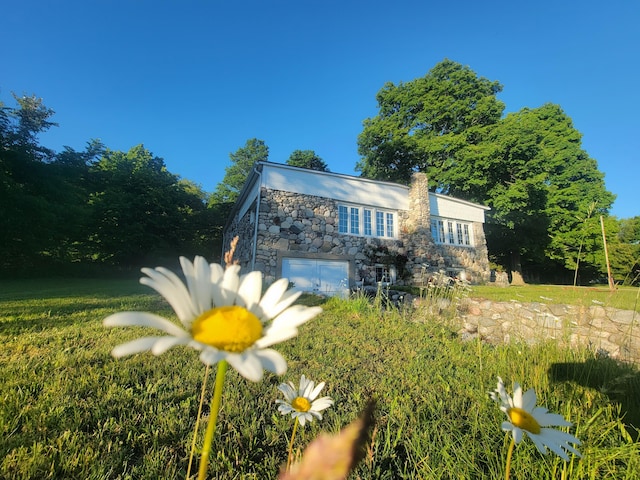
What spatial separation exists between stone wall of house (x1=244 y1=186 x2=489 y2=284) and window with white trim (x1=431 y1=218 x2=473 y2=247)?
0.56 meters

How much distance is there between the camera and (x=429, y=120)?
64.5 feet

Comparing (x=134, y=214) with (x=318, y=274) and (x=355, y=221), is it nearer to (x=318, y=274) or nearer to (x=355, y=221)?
(x=318, y=274)

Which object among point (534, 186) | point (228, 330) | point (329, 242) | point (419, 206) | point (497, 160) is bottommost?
point (228, 330)

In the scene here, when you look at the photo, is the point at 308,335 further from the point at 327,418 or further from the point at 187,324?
the point at 187,324

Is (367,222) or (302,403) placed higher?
(367,222)

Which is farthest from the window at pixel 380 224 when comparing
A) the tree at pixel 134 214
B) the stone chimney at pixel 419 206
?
the tree at pixel 134 214

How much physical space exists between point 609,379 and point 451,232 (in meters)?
12.8

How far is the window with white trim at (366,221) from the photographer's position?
1186 cm

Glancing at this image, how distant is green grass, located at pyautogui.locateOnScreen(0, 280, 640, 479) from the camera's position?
60.8 inches

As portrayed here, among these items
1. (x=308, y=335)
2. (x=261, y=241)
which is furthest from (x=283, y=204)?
(x=308, y=335)

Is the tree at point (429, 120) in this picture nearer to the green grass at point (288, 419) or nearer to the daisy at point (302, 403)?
the green grass at point (288, 419)

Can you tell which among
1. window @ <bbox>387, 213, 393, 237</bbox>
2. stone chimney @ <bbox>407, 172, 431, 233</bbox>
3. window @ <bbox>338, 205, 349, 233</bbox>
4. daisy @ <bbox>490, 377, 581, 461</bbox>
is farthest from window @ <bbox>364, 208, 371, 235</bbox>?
daisy @ <bbox>490, 377, 581, 461</bbox>

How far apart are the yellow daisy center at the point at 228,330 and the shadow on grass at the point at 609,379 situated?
273 centimetres

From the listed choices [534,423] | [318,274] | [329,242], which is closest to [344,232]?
[329,242]
